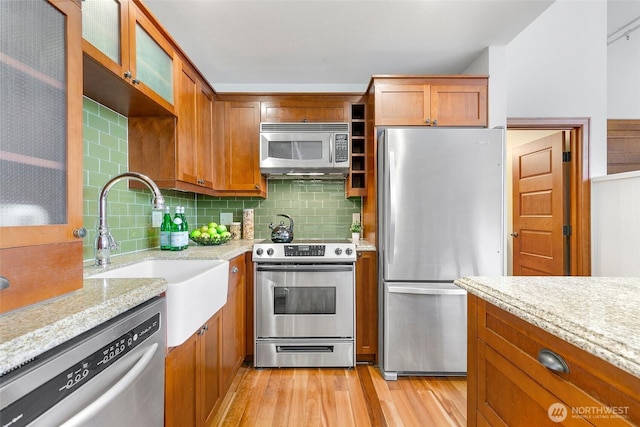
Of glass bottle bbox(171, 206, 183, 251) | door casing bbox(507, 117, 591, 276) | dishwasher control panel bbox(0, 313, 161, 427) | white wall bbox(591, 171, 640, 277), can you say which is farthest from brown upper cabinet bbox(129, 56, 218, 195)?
white wall bbox(591, 171, 640, 277)

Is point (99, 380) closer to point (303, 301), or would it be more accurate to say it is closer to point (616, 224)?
point (303, 301)

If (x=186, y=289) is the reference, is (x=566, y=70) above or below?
above

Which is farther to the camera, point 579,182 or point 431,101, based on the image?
point 579,182

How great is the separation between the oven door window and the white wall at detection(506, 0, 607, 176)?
218 cm

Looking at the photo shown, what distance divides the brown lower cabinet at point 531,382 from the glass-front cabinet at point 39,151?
121cm

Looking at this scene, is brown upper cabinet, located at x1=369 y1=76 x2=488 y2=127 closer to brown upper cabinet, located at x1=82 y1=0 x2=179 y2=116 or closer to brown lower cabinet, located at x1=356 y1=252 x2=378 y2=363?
brown lower cabinet, located at x1=356 y1=252 x2=378 y2=363

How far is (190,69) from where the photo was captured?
213 cm

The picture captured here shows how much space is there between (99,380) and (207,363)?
2.79ft

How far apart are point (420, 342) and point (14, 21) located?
2476 mm

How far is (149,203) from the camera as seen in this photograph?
7.16 feet

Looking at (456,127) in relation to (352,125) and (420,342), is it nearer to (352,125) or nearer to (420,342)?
(352,125)

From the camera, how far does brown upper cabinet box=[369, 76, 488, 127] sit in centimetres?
239

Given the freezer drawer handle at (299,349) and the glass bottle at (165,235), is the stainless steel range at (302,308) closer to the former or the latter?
the freezer drawer handle at (299,349)

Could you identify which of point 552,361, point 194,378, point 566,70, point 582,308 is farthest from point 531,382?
point 566,70
